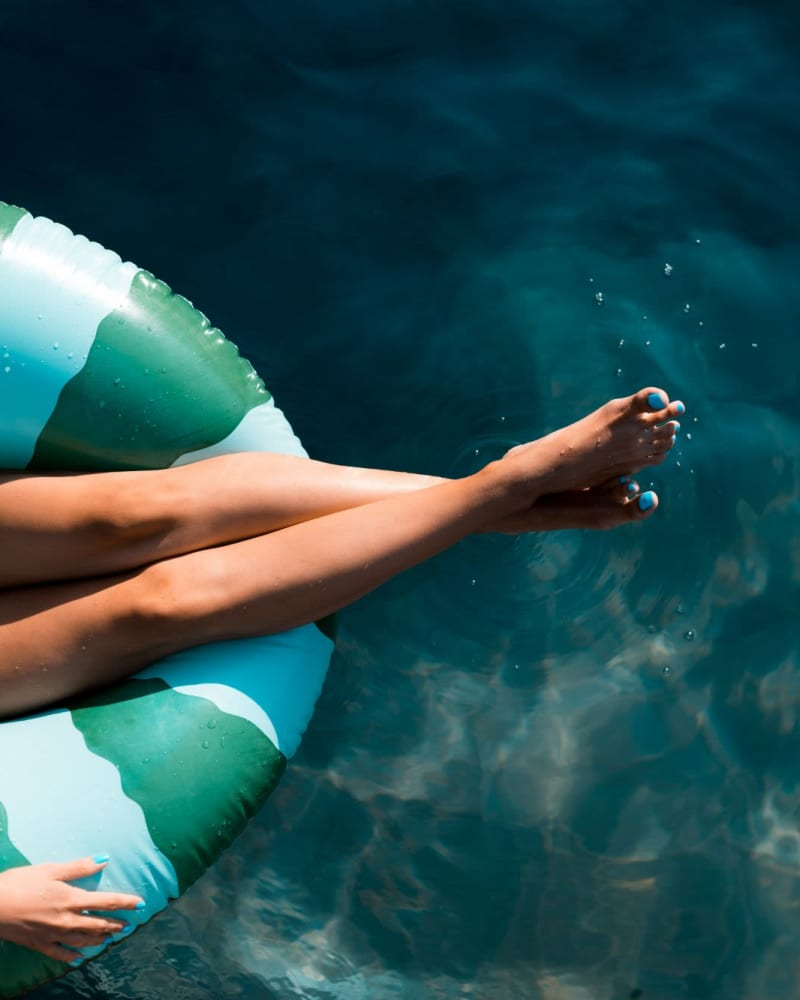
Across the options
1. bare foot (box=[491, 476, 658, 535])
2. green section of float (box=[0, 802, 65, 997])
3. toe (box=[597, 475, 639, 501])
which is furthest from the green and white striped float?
toe (box=[597, 475, 639, 501])

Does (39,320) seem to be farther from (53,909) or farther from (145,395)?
(53,909)

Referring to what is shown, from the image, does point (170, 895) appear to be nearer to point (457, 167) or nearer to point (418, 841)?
point (418, 841)

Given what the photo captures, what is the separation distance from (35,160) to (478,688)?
169 cm

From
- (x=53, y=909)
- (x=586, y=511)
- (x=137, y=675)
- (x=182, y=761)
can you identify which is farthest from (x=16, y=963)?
(x=586, y=511)

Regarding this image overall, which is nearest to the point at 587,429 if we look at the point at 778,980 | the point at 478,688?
the point at 478,688

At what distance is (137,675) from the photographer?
8.07 feet

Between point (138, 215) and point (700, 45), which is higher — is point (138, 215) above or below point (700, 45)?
below

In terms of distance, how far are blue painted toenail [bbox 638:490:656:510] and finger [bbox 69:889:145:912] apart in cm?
114

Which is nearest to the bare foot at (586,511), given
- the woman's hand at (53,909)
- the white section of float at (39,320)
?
the white section of float at (39,320)

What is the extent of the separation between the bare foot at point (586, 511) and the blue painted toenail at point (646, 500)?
0.09 feet

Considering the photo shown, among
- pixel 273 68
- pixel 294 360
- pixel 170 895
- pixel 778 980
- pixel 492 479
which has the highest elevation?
pixel 273 68

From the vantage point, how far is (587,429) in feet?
8.05

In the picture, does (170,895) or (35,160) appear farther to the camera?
(35,160)

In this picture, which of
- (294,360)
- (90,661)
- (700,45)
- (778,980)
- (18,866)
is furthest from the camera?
(700,45)
